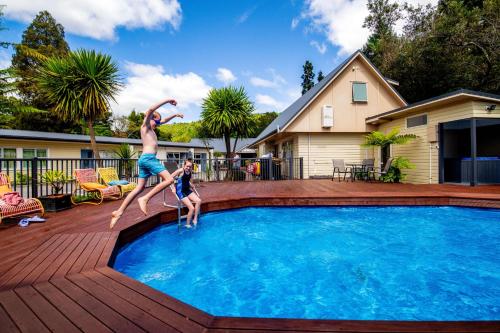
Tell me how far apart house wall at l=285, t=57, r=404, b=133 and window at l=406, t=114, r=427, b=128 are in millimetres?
2261

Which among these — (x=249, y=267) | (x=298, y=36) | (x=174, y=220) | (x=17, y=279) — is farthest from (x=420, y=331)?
(x=298, y=36)

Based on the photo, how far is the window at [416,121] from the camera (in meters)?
9.87

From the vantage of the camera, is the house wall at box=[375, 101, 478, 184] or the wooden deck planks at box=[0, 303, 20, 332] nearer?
the wooden deck planks at box=[0, 303, 20, 332]

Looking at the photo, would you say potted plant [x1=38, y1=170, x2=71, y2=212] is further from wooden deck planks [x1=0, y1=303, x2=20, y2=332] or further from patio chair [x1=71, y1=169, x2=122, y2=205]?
wooden deck planks [x1=0, y1=303, x2=20, y2=332]

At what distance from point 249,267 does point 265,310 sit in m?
1.08

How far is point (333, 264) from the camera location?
3.97 meters

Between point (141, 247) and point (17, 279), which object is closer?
point (17, 279)

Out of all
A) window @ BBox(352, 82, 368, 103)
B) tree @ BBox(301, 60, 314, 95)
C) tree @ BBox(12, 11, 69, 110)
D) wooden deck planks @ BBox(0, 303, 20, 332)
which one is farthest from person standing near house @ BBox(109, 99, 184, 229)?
tree @ BBox(301, 60, 314, 95)

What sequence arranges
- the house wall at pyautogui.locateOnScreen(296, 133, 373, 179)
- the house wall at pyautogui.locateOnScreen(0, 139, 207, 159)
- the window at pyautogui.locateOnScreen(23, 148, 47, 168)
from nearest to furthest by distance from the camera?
the house wall at pyautogui.locateOnScreen(296, 133, 373, 179) → the house wall at pyautogui.locateOnScreen(0, 139, 207, 159) → the window at pyautogui.locateOnScreen(23, 148, 47, 168)

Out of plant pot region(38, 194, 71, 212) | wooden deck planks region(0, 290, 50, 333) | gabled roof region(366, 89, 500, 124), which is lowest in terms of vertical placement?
wooden deck planks region(0, 290, 50, 333)

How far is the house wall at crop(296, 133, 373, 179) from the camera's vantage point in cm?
1302

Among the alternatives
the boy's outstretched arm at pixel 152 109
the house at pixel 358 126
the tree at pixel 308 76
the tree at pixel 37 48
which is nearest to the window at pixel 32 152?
the tree at pixel 37 48

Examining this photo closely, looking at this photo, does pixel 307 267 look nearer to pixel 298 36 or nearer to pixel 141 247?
pixel 141 247

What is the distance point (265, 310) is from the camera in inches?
113
